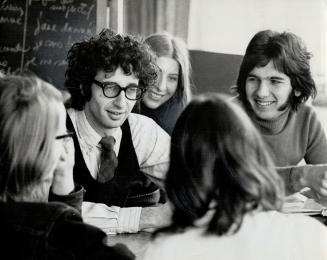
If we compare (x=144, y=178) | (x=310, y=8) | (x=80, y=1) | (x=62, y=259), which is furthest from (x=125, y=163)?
(x=310, y=8)

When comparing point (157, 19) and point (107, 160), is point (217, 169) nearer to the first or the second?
point (107, 160)

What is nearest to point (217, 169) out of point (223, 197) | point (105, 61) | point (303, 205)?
point (223, 197)

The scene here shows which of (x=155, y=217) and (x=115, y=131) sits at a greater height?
(x=115, y=131)

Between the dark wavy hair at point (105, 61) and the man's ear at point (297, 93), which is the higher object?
the dark wavy hair at point (105, 61)

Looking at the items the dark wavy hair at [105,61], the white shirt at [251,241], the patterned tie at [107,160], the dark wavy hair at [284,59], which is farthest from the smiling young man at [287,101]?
the patterned tie at [107,160]

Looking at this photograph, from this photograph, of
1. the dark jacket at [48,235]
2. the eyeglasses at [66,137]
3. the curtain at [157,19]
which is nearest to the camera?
the dark jacket at [48,235]

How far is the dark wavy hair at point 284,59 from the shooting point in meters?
1.18

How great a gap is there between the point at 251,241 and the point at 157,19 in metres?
0.59

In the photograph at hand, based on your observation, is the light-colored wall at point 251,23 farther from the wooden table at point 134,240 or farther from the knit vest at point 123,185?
the wooden table at point 134,240

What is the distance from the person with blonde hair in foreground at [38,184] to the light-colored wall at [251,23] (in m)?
0.40

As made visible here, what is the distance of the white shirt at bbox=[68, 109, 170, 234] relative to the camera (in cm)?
114

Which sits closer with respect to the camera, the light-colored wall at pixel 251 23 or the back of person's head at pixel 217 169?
the back of person's head at pixel 217 169

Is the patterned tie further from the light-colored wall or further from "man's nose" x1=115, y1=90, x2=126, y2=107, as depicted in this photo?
the light-colored wall

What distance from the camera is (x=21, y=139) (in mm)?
1027
